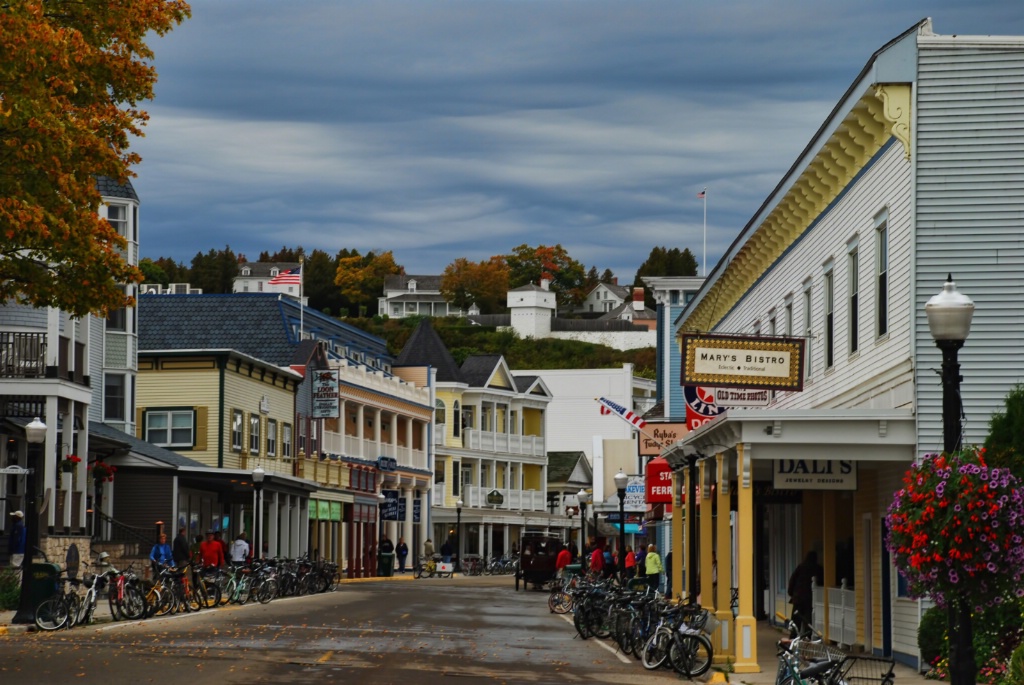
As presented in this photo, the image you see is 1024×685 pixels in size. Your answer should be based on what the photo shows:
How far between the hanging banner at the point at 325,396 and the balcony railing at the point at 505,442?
24.7 meters

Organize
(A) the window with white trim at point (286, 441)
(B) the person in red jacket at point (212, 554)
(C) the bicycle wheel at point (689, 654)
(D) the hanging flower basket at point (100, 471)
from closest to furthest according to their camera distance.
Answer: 1. (C) the bicycle wheel at point (689, 654)
2. (B) the person in red jacket at point (212, 554)
3. (D) the hanging flower basket at point (100, 471)
4. (A) the window with white trim at point (286, 441)

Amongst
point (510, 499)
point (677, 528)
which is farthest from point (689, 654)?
point (510, 499)

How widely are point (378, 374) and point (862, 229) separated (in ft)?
170

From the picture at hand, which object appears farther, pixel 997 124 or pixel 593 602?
pixel 593 602

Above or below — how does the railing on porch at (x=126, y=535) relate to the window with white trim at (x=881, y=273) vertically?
below

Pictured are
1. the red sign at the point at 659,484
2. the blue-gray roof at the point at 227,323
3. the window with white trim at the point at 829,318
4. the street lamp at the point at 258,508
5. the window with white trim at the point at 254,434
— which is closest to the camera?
the window with white trim at the point at 829,318

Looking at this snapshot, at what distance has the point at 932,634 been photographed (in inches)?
784

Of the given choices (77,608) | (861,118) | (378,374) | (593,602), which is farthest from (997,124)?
(378,374)

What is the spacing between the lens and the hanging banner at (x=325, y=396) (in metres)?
64.8

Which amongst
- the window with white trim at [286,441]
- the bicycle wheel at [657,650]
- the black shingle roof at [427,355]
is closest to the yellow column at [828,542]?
the bicycle wheel at [657,650]

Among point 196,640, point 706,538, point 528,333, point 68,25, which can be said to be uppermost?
point 528,333

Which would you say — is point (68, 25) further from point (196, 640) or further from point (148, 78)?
point (196, 640)

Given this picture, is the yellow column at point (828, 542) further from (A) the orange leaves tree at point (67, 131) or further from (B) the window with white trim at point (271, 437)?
(B) the window with white trim at point (271, 437)

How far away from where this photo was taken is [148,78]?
77.3 ft
